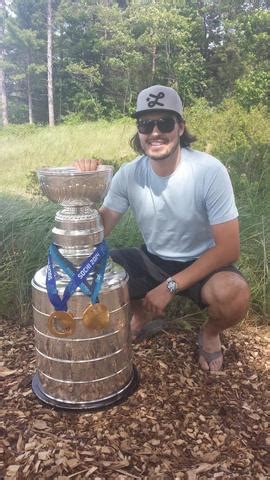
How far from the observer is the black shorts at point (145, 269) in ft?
6.77

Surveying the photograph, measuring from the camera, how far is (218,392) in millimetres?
1881

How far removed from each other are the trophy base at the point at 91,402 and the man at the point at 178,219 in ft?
1.12

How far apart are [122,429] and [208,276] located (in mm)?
725

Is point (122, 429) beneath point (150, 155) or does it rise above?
beneath

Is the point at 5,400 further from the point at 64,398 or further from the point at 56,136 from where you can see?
the point at 56,136

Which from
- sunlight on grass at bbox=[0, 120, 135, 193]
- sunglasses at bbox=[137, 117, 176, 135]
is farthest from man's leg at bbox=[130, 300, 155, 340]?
sunlight on grass at bbox=[0, 120, 135, 193]

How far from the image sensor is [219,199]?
1799 millimetres

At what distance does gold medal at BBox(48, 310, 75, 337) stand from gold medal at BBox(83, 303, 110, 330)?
0.18 ft

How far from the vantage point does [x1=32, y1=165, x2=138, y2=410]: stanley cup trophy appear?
5.10ft

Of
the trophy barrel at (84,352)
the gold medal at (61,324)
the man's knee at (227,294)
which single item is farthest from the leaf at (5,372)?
the man's knee at (227,294)

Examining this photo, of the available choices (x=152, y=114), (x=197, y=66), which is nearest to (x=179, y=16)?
(x=197, y=66)

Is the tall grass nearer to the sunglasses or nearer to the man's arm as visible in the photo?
the man's arm

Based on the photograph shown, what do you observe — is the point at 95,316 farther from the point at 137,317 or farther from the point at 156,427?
the point at 137,317

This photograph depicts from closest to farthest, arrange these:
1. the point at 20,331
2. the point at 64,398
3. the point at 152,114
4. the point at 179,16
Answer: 1. the point at 64,398
2. the point at 152,114
3. the point at 20,331
4. the point at 179,16
